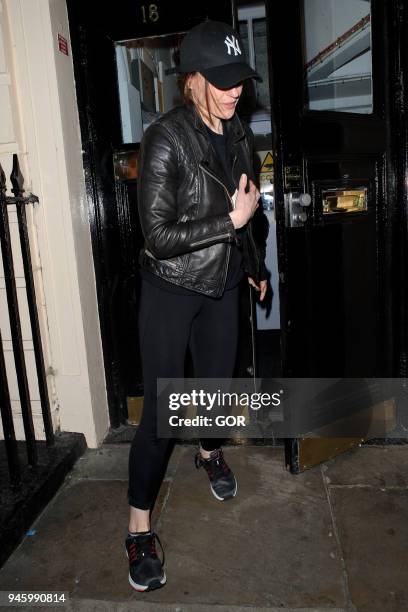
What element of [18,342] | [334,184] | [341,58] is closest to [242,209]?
[334,184]

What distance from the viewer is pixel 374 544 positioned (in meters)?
2.08

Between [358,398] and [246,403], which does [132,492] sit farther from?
[358,398]

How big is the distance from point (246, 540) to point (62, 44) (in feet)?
8.80

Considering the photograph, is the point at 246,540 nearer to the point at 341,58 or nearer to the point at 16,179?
the point at 16,179

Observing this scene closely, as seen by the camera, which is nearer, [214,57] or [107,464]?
[214,57]

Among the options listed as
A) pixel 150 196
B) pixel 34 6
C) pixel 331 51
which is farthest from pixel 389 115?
pixel 34 6

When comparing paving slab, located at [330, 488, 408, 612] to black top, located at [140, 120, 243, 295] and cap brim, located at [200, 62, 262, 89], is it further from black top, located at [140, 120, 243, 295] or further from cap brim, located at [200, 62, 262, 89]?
cap brim, located at [200, 62, 262, 89]

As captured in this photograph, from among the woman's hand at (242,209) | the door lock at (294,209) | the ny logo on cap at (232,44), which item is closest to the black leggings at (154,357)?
the woman's hand at (242,209)

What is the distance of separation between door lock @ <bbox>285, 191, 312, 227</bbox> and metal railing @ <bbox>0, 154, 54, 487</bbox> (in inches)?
51.5

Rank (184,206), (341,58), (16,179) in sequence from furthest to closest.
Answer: (341,58) → (16,179) → (184,206)

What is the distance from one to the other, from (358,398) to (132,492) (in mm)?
1467

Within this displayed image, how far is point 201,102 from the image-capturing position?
190cm

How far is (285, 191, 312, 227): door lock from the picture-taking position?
96.0 inches

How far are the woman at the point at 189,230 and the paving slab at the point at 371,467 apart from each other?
102cm
